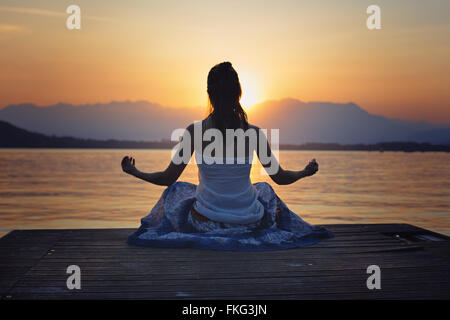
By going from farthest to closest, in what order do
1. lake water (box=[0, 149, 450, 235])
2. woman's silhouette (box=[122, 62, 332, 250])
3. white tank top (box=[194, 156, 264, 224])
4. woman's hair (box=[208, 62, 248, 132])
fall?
lake water (box=[0, 149, 450, 235])
white tank top (box=[194, 156, 264, 224])
woman's silhouette (box=[122, 62, 332, 250])
woman's hair (box=[208, 62, 248, 132])

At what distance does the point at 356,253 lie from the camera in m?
4.62

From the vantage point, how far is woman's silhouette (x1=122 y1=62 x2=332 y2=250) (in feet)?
15.1

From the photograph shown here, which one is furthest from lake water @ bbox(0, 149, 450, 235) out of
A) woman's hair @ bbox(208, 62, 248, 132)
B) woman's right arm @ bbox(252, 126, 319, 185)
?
woman's hair @ bbox(208, 62, 248, 132)

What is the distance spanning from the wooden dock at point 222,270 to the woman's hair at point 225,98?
129cm

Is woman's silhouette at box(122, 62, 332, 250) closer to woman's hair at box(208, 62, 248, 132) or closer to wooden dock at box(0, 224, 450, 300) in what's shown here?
woman's hair at box(208, 62, 248, 132)

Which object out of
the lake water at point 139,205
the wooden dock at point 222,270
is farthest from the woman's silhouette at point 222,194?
the lake water at point 139,205

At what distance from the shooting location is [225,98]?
4.55 meters

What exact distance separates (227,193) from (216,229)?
40 centimetres

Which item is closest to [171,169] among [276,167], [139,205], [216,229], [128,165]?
[128,165]

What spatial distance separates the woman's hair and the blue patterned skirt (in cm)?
97
